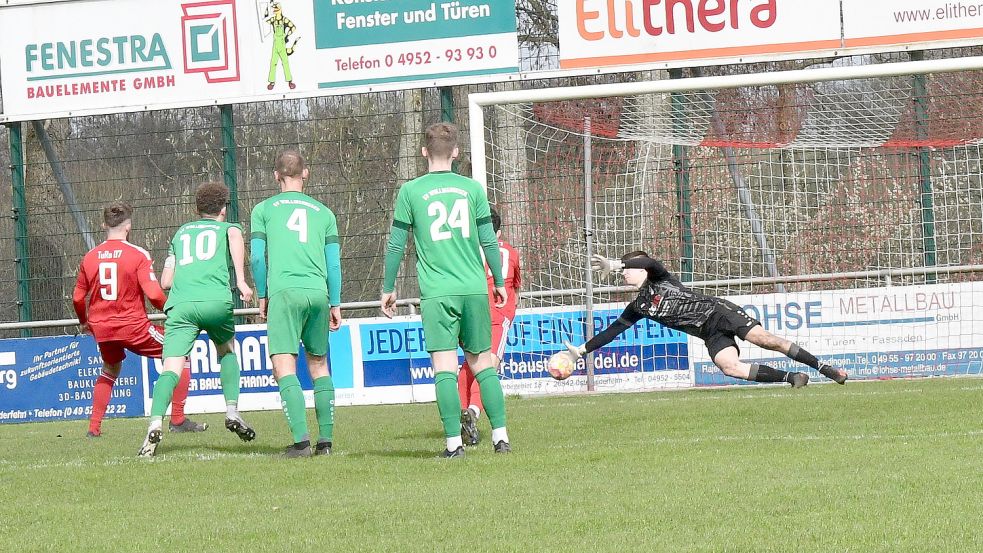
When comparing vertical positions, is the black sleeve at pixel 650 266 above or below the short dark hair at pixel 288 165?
below

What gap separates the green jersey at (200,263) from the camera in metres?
8.71

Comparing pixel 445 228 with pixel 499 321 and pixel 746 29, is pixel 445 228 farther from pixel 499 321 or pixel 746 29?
pixel 746 29

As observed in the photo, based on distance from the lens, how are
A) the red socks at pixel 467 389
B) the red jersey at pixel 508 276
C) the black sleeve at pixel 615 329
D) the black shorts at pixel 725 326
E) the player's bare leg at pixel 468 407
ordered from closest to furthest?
the player's bare leg at pixel 468 407, the red socks at pixel 467 389, the red jersey at pixel 508 276, the black sleeve at pixel 615 329, the black shorts at pixel 725 326

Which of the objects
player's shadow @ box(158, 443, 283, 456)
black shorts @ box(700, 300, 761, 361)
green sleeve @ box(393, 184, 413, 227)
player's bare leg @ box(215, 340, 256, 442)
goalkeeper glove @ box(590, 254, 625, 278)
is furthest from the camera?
goalkeeper glove @ box(590, 254, 625, 278)

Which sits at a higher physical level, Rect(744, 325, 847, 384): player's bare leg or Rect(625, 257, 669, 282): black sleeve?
Rect(625, 257, 669, 282): black sleeve

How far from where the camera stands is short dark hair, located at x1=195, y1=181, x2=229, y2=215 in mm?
8875

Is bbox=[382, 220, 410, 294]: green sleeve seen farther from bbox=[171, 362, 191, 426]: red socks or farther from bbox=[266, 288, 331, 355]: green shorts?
bbox=[171, 362, 191, 426]: red socks

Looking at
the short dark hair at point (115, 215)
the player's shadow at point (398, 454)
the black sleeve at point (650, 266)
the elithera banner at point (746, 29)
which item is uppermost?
the elithera banner at point (746, 29)

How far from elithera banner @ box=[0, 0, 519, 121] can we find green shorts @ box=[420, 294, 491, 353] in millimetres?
8944

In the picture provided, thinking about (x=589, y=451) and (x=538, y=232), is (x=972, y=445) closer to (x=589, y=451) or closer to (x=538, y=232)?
(x=589, y=451)

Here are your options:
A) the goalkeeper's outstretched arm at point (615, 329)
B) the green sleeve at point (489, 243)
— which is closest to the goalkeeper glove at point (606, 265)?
the goalkeeper's outstretched arm at point (615, 329)

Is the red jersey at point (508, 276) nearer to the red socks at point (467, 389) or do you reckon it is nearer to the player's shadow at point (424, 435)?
the red socks at point (467, 389)

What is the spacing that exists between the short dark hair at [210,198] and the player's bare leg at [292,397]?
1.57 metres

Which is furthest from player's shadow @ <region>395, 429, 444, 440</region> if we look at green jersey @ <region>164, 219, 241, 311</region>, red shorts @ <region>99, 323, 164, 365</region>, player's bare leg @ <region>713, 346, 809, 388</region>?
player's bare leg @ <region>713, 346, 809, 388</region>
